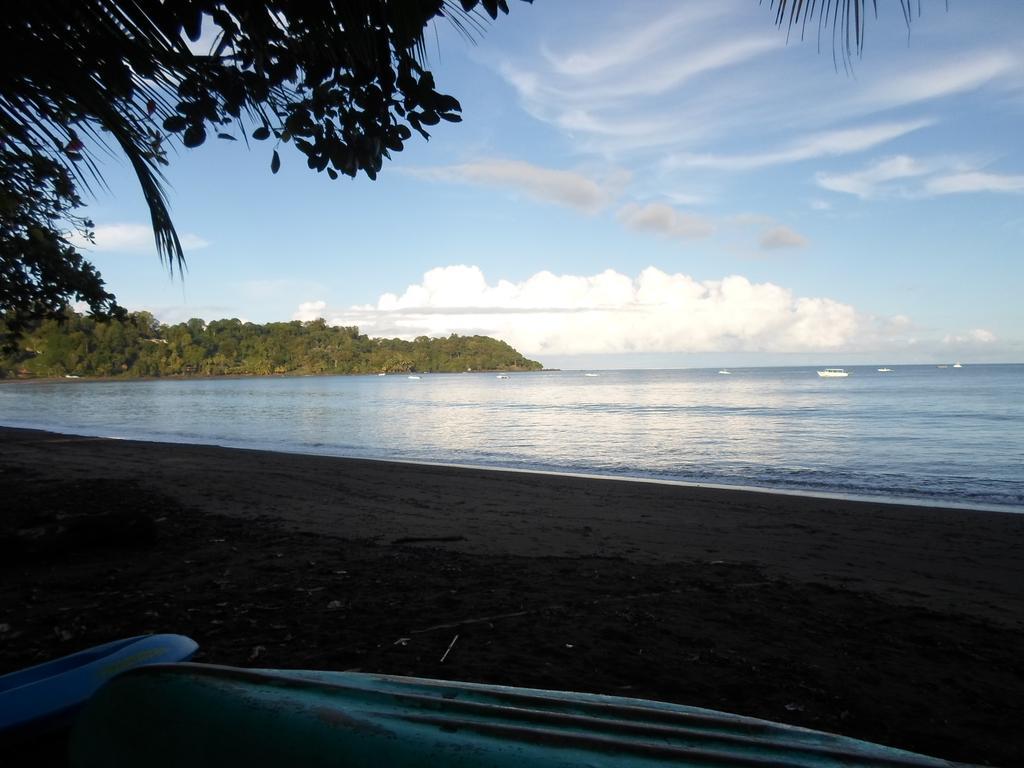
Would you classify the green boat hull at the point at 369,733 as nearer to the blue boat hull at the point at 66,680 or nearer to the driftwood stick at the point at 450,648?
the blue boat hull at the point at 66,680

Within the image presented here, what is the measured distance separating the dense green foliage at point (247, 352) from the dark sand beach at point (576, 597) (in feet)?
270

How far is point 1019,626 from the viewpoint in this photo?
4707 millimetres

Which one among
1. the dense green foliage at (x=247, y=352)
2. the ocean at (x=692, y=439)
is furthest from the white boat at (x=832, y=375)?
the dense green foliage at (x=247, y=352)

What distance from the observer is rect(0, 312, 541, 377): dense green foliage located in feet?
365

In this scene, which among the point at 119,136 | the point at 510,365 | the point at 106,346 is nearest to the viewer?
the point at 119,136

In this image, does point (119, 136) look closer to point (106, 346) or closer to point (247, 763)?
point (247, 763)

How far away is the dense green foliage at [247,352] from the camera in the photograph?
4385 inches

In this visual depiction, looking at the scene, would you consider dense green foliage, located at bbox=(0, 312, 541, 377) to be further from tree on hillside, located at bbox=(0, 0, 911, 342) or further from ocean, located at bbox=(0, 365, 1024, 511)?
tree on hillside, located at bbox=(0, 0, 911, 342)

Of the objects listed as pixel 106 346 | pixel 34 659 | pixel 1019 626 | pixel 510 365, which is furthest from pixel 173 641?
pixel 510 365

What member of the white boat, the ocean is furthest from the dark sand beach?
the white boat

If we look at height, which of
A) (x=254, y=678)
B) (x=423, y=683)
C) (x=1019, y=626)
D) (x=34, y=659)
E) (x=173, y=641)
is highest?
(x=254, y=678)

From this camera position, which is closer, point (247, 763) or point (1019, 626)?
point (247, 763)

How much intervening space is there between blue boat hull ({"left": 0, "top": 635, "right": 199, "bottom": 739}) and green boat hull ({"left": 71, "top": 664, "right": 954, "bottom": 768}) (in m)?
0.60

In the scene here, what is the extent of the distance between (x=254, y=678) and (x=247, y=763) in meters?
0.22
